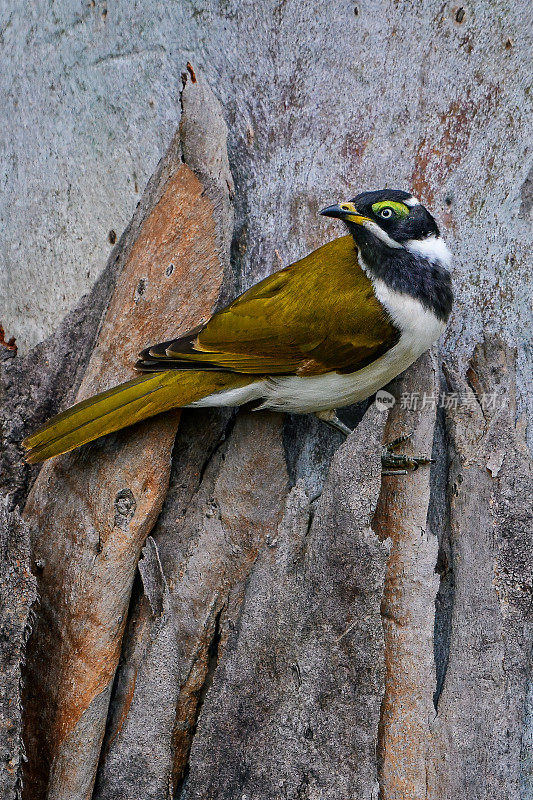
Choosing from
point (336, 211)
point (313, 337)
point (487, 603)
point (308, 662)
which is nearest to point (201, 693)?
point (308, 662)

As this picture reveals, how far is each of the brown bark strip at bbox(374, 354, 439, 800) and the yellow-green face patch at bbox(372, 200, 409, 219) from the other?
A: 1.13 meters

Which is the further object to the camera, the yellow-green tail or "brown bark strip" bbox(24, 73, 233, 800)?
the yellow-green tail

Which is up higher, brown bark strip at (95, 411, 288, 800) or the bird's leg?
the bird's leg

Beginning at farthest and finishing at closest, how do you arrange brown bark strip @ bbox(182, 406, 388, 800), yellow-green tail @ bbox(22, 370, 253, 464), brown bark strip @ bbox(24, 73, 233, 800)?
yellow-green tail @ bbox(22, 370, 253, 464) → brown bark strip @ bbox(24, 73, 233, 800) → brown bark strip @ bbox(182, 406, 388, 800)

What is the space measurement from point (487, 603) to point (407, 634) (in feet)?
1.18

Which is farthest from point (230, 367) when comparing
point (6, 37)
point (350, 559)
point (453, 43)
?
point (6, 37)

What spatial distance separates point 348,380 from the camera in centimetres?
339

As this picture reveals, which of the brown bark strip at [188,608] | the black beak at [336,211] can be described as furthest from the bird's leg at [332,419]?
the black beak at [336,211]

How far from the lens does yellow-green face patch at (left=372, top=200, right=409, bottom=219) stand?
10.9ft

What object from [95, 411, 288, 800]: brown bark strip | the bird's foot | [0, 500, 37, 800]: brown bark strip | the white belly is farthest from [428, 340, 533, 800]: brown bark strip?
[0, 500, 37, 800]: brown bark strip

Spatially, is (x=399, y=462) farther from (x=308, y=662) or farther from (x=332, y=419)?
(x=308, y=662)

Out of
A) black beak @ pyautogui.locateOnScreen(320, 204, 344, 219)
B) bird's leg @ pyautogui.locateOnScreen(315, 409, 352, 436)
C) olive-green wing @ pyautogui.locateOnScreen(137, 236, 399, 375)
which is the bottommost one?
bird's leg @ pyautogui.locateOnScreen(315, 409, 352, 436)

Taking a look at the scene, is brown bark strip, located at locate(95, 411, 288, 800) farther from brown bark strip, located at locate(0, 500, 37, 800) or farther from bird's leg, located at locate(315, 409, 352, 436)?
brown bark strip, located at locate(0, 500, 37, 800)

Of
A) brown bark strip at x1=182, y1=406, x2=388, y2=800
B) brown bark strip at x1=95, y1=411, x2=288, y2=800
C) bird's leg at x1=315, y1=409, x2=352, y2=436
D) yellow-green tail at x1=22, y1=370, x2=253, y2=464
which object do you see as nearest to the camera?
brown bark strip at x1=182, y1=406, x2=388, y2=800
